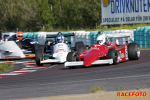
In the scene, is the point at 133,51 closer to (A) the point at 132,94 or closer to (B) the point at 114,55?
(B) the point at 114,55

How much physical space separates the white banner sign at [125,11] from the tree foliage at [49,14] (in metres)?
6.82

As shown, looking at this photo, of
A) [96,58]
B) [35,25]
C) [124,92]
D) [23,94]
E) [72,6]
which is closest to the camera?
[124,92]

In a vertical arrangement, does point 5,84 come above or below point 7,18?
below

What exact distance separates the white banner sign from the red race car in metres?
12.3

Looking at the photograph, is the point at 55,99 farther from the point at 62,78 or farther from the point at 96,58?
the point at 96,58

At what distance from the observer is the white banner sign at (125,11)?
77.2 feet

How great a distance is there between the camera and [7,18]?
42594mm

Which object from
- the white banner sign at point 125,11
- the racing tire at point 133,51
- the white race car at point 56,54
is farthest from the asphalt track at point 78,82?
the white banner sign at point 125,11

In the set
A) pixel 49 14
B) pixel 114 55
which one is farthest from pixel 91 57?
pixel 49 14

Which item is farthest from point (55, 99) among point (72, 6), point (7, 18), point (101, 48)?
point (7, 18)

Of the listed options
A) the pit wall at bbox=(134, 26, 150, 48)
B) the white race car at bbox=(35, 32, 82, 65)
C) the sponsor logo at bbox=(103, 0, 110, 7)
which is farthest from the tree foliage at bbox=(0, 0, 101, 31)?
the white race car at bbox=(35, 32, 82, 65)

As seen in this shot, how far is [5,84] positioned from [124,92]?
3999 mm

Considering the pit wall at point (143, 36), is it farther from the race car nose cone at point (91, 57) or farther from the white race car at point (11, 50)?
the race car nose cone at point (91, 57)

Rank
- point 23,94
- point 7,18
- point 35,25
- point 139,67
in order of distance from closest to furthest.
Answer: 1. point 23,94
2. point 139,67
3. point 35,25
4. point 7,18
